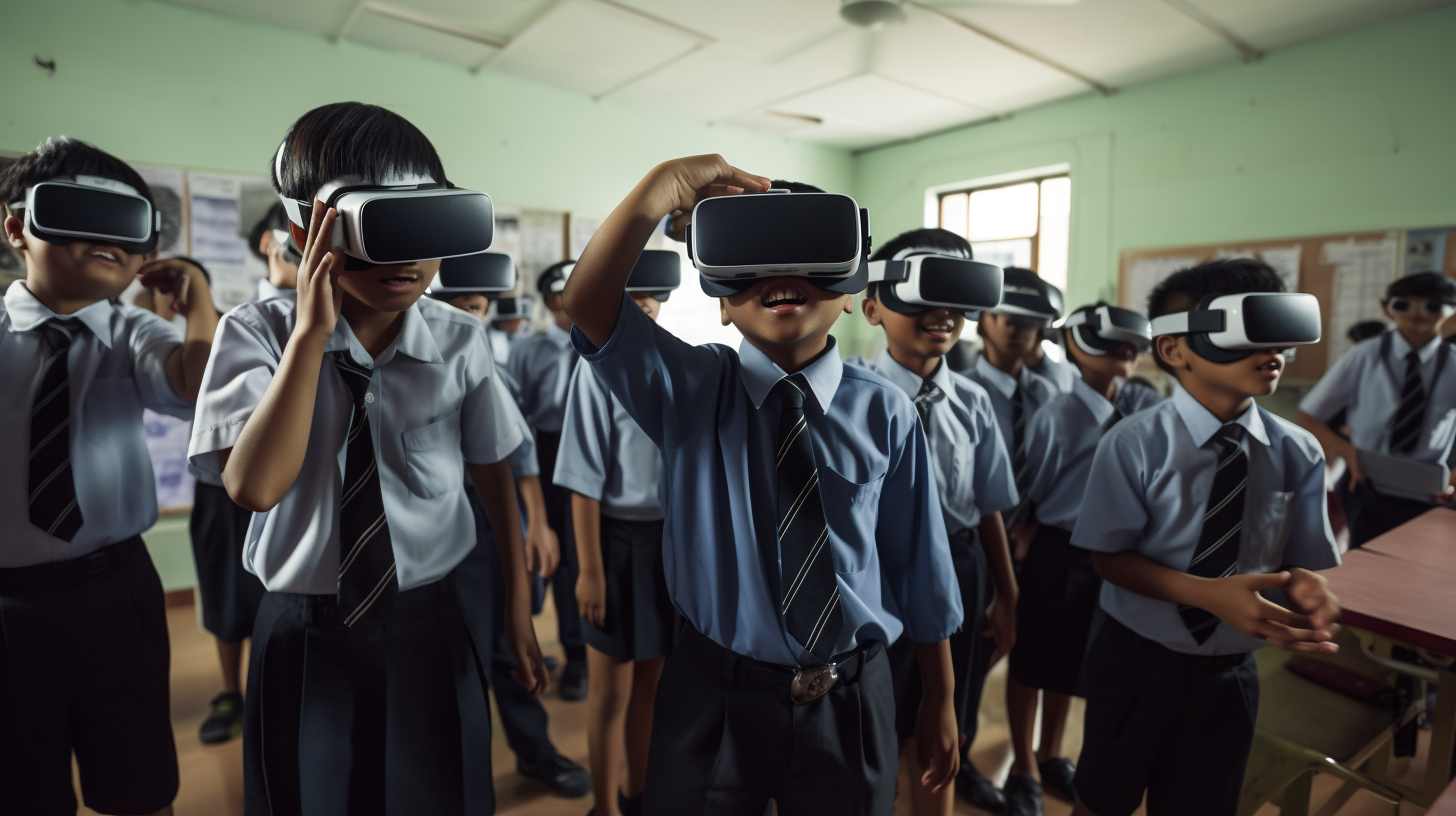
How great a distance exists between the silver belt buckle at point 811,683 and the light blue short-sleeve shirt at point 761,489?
0.03 m

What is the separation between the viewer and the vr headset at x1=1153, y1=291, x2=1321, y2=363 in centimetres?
138

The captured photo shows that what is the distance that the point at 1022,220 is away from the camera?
5.52m

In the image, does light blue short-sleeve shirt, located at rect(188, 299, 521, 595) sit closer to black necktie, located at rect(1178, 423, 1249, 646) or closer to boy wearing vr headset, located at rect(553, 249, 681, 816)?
boy wearing vr headset, located at rect(553, 249, 681, 816)

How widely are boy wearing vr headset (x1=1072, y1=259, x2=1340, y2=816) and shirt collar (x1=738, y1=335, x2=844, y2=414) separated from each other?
0.80 meters

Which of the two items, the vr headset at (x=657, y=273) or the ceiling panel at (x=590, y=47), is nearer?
the vr headset at (x=657, y=273)

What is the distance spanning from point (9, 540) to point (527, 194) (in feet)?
12.6

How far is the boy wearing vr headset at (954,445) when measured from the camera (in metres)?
1.68

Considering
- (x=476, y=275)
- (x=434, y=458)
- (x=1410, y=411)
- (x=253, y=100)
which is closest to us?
(x=434, y=458)

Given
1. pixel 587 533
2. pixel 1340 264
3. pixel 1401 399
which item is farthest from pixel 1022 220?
pixel 587 533

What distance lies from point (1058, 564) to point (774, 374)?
5.17 ft

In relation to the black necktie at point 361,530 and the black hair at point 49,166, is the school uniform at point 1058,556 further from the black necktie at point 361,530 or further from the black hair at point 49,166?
the black hair at point 49,166

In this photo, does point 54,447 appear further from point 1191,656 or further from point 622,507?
point 1191,656

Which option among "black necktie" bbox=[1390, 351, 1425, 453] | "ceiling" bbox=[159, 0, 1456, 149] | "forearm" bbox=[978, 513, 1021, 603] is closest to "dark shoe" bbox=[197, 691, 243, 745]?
"forearm" bbox=[978, 513, 1021, 603]

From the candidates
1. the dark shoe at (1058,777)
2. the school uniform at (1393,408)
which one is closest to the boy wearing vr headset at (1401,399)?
the school uniform at (1393,408)
